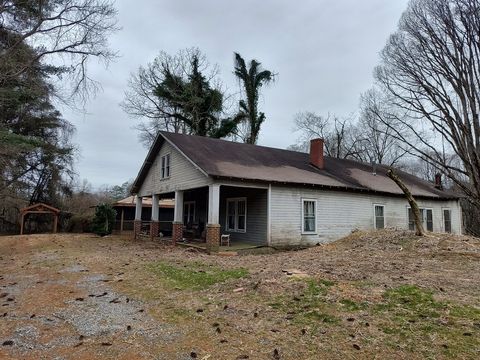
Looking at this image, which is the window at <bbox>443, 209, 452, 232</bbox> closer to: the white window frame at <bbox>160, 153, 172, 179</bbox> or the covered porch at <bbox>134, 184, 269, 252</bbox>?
the covered porch at <bbox>134, 184, 269, 252</bbox>

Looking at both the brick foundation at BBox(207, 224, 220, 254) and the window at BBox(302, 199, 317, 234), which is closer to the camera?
the brick foundation at BBox(207, 224, 220, 254)

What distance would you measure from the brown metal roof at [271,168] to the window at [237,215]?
2.32 meters

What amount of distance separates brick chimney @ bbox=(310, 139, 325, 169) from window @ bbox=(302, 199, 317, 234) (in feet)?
13.2

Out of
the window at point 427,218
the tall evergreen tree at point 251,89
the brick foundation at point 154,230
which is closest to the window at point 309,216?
the window at point 427,218

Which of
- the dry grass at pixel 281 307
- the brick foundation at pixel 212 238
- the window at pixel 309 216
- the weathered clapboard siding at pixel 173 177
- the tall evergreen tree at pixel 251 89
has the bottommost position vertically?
the dry grass at pixel 281 307

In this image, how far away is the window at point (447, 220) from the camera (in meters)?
23.9

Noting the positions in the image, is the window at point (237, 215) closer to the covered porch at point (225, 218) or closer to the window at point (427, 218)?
the covered porch at point (225, 218)

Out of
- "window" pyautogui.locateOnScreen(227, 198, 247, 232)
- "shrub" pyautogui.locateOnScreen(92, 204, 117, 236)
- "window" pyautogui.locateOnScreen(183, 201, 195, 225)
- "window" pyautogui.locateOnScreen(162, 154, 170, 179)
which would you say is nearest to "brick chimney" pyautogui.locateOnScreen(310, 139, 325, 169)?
"window" pyautogui.locateOnScreen(227, 198, 247, 232)


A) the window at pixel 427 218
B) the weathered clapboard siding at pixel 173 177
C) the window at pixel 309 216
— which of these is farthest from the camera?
the window at pixel 427 218

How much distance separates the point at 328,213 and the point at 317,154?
441 centimetres

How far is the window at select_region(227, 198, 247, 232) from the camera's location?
1883 cm

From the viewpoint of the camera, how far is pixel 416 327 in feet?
16.2

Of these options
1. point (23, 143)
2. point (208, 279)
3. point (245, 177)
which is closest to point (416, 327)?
point (208, 279)

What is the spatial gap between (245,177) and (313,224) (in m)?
4.56
